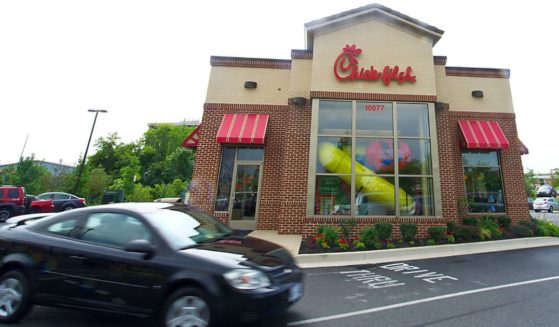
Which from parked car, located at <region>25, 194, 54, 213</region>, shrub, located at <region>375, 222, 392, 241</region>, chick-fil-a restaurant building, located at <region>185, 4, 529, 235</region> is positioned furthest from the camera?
parked car, located at <region>25, 194, 54, 213</region>

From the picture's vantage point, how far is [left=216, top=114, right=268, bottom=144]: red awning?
998 cm

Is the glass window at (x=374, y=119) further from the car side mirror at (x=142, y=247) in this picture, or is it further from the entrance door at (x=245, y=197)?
the car side mirror at (x=142, y=247)

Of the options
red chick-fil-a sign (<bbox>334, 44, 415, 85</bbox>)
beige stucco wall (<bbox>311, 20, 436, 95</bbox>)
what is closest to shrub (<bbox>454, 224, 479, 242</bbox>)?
beige stucco wall (<bbox>311, 20, 436, 95</bbox>)

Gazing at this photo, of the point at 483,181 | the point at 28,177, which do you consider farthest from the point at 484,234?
the point at 28,177

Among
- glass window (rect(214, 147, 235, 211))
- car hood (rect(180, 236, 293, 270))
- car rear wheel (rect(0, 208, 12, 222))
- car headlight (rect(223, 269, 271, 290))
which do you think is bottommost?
car rear wheel (rect(0, 208, 12, 222))

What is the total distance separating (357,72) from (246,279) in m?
9.01

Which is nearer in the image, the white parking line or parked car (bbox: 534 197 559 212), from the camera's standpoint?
the white parking line

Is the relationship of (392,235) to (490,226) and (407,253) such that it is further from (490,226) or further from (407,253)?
(490,226)

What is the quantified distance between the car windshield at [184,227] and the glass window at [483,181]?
35.3ft

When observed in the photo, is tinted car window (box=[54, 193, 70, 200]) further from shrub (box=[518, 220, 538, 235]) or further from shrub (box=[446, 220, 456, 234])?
shrub (box=[518, 220, 538, 235])

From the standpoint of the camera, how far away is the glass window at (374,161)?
29.8 ft

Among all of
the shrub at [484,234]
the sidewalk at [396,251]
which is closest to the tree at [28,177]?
the sidewalk at [396,251]

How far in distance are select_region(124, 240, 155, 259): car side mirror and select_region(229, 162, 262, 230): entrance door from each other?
24.5 ft

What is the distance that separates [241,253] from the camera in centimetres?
323
